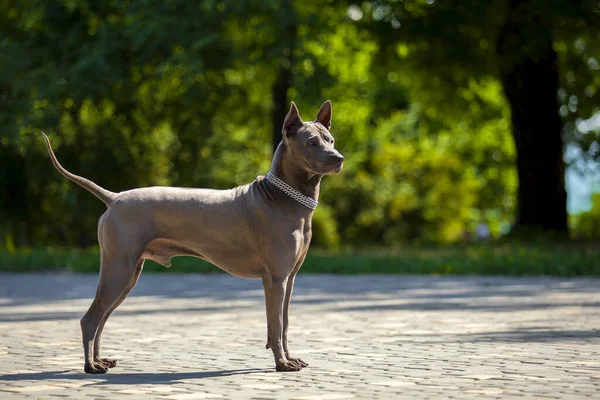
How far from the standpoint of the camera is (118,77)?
21.7 meters

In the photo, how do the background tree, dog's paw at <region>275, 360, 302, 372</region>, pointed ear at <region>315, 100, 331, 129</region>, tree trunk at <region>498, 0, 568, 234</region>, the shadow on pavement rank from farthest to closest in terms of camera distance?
tree trunk at <region>498, 0, 568, 234</region> < the background tree < pointed ear at <region>315, 100, 331, 129</region> < dog's paw at <region>275, 360, 302, 372</region> < the shadow on pavement

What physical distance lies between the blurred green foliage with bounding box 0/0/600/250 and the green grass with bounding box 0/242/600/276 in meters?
3.40

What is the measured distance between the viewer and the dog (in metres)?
7.54

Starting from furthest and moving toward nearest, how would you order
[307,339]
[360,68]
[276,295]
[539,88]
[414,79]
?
[360,68] → [414,79] → [539,88] → [307,339] → [276,295]

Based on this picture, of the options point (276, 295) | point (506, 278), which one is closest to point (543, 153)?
point (506, 278)

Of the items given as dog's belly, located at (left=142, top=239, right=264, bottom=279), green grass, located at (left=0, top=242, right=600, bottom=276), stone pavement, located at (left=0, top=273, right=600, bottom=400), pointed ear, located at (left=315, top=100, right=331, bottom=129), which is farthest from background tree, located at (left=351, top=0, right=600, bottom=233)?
dog's belly, located at (left=142, top=239, right=264, bottom=279)

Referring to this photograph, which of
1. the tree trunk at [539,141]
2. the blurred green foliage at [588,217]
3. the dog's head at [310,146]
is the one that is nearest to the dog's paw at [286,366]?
the dog's head at [310,146]

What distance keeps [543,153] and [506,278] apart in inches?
350

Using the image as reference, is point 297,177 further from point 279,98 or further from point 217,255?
point 279,98

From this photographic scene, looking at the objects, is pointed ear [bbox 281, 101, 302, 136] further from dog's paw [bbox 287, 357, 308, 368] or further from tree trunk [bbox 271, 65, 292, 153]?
tree trunk [bbox 271, 65, 292, 153]

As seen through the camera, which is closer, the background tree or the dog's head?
the dog's head

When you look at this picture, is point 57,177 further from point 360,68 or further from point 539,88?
point 360,68

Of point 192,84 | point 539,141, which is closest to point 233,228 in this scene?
point 192,84

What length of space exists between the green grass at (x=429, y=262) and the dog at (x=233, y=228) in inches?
393
